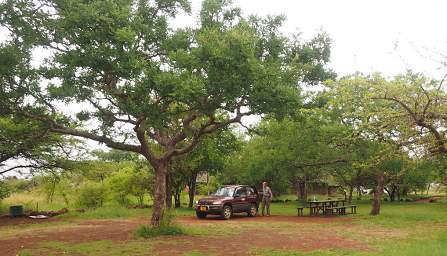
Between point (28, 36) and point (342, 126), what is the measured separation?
15.4 metres

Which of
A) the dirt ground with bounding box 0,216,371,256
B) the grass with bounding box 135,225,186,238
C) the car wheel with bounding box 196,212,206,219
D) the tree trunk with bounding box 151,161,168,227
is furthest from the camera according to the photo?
the car wheel with bounding box 196,212,206,219

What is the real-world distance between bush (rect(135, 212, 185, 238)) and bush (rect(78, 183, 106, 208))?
13644mm

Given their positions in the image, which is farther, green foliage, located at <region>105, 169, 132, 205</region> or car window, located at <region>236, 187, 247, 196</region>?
green foliage, located at <region>105, 169, 132, 205</region>

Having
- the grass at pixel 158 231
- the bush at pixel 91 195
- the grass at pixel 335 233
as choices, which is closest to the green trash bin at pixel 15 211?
the bush at pixel 91 195

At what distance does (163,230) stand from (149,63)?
18.7 feet

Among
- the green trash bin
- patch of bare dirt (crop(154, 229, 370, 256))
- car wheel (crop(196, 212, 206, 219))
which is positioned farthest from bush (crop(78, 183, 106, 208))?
patch of bare dirt (crop(154, 229, 370, 256))

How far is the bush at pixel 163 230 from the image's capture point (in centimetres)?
1354

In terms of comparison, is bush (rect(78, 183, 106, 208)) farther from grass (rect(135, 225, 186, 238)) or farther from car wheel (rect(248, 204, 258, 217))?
grass (rect(135, 225, 186, 238))

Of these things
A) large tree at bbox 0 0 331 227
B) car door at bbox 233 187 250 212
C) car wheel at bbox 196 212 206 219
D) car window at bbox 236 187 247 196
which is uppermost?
large tree at bbox 0 0 331 227

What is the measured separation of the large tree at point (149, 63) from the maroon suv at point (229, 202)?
7.74 m

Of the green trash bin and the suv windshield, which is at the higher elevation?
the suv windshield

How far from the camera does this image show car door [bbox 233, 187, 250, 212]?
70.0 ft

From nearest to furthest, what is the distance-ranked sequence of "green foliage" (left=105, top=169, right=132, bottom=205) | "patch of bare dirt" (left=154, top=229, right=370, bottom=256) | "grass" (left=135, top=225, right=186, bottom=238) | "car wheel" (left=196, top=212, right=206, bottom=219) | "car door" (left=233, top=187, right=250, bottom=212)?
"patch of bare dirt" (left=154, top=229, right=370, bottom=256) → "grass" (left=135, top=225, right=186, bottom=238) → "car wheel" (left=196, top=212, right=206, bottom=219) → "car door" (left=233, top=187, right=250, bottom=212) → "green foliage" (left=105, top=169, right=132, bottom=205)

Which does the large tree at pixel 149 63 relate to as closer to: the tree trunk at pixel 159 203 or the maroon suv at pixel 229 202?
the tree trunk at pixel 159 203
